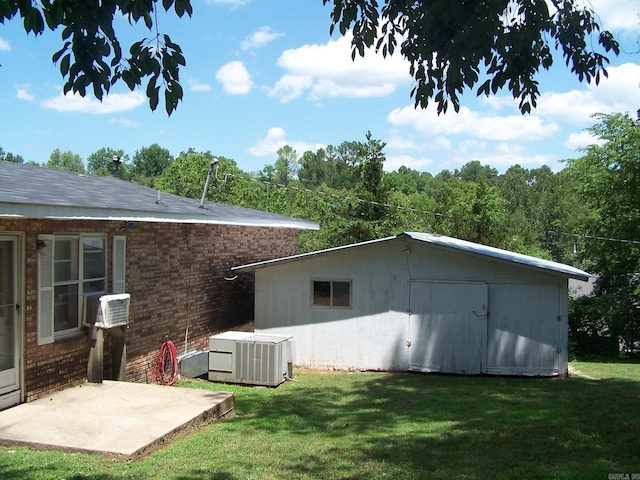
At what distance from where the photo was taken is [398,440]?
675 cm

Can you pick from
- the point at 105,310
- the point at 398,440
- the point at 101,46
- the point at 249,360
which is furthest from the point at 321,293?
the point at 101,46

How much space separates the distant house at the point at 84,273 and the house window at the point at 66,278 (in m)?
0.01

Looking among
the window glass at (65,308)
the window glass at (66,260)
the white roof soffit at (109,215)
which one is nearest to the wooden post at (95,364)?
the window glass at (65,308)

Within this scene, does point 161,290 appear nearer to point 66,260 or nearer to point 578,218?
point 66,260

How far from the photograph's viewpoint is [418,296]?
1270 cm

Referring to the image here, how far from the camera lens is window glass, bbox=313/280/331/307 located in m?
13.2

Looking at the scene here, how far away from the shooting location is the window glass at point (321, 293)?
13164 millimetres

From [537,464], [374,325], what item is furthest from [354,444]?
[374,325]

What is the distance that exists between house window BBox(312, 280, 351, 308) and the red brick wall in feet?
7.26

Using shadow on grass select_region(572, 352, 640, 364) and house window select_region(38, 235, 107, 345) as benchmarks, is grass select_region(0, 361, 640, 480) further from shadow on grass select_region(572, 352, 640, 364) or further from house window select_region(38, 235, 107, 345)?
shadow on grass select_region(572, 352, 640, 364)

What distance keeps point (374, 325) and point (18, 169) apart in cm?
741

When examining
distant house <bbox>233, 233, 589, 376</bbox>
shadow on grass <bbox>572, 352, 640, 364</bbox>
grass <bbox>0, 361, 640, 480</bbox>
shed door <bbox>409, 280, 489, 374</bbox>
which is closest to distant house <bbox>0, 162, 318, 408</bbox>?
distant house <bbox>233, 233, 589, 376</bbox>

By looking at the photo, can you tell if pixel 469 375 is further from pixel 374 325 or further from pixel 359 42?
pixel 359 42

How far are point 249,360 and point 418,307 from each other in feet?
12.4
